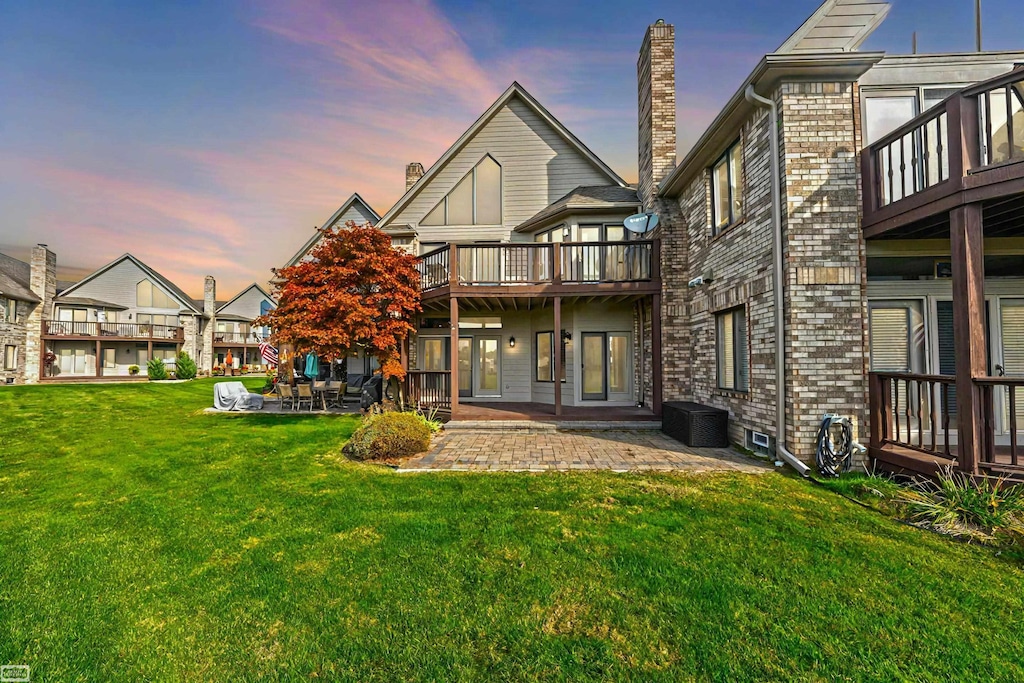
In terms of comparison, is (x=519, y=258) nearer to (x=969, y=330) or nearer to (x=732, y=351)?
(x=732, y=351)

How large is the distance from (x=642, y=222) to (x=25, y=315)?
39555 mm

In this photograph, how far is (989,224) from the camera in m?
5.79

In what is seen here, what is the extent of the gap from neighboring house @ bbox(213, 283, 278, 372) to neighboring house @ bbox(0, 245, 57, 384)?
11221 mm

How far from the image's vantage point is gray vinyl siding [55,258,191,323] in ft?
108

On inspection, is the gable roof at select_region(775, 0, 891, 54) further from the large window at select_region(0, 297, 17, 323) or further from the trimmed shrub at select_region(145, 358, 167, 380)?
the large window at select_region(0, 297, 17, 323)

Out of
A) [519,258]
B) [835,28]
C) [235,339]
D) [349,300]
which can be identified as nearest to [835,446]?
[835,28]

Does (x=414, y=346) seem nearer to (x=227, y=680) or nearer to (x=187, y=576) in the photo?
(x=187, y=576)

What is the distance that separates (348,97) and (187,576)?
47.4 ft

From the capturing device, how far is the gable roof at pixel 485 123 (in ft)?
45.7

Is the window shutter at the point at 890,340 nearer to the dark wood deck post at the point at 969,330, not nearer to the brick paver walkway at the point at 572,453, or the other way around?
the dark wood deck post at the point at 969,330

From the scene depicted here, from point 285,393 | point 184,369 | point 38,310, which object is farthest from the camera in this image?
point 184,369

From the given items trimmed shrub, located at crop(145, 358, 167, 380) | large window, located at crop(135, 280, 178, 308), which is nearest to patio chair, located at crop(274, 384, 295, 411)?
trimmed shrub, located at crop(145, 358, 167, 380)

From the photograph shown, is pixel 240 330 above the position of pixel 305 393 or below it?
above

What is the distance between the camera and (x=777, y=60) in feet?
20.9
